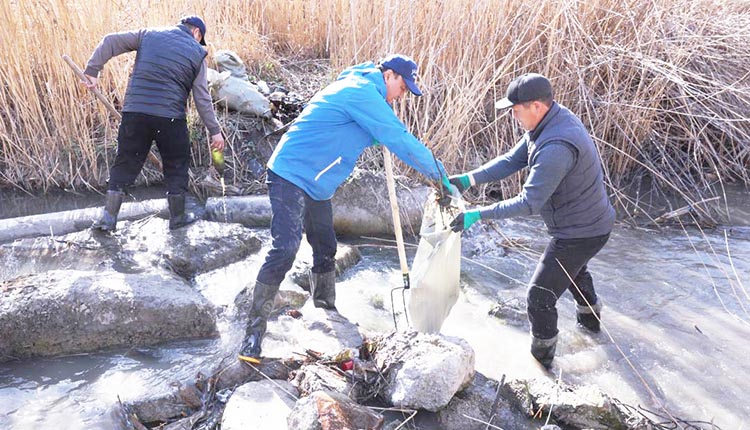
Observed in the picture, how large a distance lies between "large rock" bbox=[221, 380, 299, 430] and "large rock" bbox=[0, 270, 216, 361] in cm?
90

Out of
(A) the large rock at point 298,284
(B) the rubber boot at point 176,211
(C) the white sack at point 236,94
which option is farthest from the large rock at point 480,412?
(C) the white sack at point 236,94

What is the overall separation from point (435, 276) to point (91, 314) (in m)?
2.05

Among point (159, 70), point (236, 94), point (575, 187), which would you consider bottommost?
point (236, 94)

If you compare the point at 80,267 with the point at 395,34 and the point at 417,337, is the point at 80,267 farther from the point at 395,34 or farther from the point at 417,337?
the point at 395,34

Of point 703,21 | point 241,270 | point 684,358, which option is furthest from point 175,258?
point 703,21

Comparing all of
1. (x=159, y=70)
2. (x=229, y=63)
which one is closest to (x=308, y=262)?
(x=159, y=70)

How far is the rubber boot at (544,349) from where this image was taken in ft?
11.3

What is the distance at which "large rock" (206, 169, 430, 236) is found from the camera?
5465mm

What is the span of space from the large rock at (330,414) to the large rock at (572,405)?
0.81 m

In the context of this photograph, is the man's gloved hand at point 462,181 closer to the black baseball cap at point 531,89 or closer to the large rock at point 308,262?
the black baseball cap at point 531,89

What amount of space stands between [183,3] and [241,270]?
3664mm

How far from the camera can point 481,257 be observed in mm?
5164

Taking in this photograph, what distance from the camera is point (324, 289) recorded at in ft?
12.9

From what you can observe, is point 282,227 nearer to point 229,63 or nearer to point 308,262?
point 308,262
